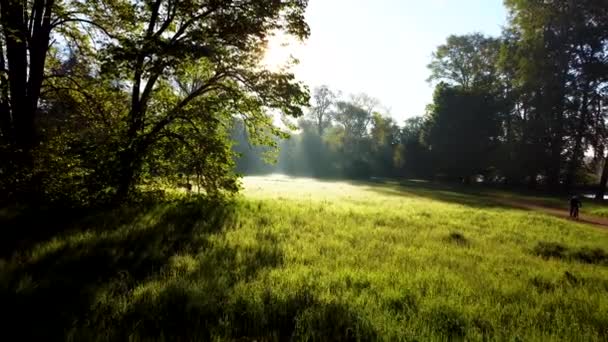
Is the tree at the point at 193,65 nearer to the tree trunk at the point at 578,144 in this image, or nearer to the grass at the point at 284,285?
the grass at the point at 284,285

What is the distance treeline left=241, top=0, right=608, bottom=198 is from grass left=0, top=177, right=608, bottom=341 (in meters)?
40.1

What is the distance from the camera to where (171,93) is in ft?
51.0

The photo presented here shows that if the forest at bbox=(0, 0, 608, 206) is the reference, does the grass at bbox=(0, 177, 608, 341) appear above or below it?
below

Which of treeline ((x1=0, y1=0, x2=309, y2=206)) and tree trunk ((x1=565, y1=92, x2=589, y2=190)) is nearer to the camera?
treeline ((x1=0, y1=0, x2=309, y2=206))

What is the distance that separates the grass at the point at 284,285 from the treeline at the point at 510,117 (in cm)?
4009

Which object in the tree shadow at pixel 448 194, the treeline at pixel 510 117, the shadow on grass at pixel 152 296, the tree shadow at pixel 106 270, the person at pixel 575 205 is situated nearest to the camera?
the shadow on grass at pixel 152 296

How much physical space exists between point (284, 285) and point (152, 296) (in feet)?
6.60

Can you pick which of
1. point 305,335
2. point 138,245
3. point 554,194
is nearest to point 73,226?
→ point 138,245

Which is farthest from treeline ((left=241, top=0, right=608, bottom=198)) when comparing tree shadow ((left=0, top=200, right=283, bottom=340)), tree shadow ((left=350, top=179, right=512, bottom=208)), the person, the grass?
tree shadow ((left=0, top=200, right=283, bottom=340))

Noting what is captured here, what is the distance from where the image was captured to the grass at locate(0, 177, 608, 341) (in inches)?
187

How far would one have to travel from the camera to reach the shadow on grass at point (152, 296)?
14.9 ft

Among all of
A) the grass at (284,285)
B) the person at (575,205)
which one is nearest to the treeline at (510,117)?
the person at (575,205)

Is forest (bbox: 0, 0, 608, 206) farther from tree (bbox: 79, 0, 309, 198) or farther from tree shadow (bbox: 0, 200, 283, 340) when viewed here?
A: tree shadow (bbox: 0, 200, 283, 340)

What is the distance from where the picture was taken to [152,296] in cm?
551
